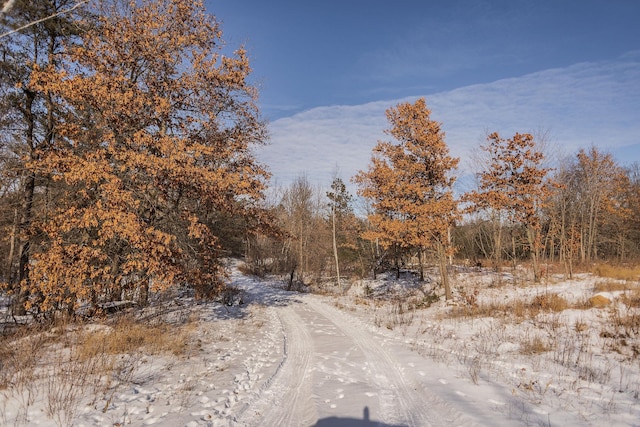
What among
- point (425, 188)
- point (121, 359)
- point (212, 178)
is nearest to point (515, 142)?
point (425, 188)

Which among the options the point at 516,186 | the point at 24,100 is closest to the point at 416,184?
the point at 516,186

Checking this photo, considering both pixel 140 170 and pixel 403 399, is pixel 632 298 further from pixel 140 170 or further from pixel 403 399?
pixel 140 170

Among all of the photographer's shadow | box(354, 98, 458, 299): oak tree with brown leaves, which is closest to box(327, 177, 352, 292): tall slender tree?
box(354, 98, 458, 299): oak tree with brown leaves

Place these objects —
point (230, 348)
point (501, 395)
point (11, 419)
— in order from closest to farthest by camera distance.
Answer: point (11, 419), point (501, 395), point (230, 348)

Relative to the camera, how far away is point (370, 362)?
782 cm

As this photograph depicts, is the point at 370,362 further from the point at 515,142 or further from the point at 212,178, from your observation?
the point at 515,142

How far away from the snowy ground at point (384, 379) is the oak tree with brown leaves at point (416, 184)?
515 cm

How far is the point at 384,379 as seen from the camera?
661 cm

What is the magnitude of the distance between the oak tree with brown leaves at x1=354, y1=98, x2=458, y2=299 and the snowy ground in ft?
16.9

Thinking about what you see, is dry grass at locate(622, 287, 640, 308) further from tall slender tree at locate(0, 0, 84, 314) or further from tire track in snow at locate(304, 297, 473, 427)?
tall slender tree at locate(0, 0, 84, 314)

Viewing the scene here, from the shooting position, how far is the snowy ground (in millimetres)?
4848

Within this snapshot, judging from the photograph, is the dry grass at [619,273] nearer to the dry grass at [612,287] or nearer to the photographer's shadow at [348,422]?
the dry grass at [612,287]

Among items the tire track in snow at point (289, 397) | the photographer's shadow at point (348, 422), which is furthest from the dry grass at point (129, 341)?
the photographer's shadow at point (348, 422)

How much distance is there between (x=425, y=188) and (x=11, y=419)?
603 inches
